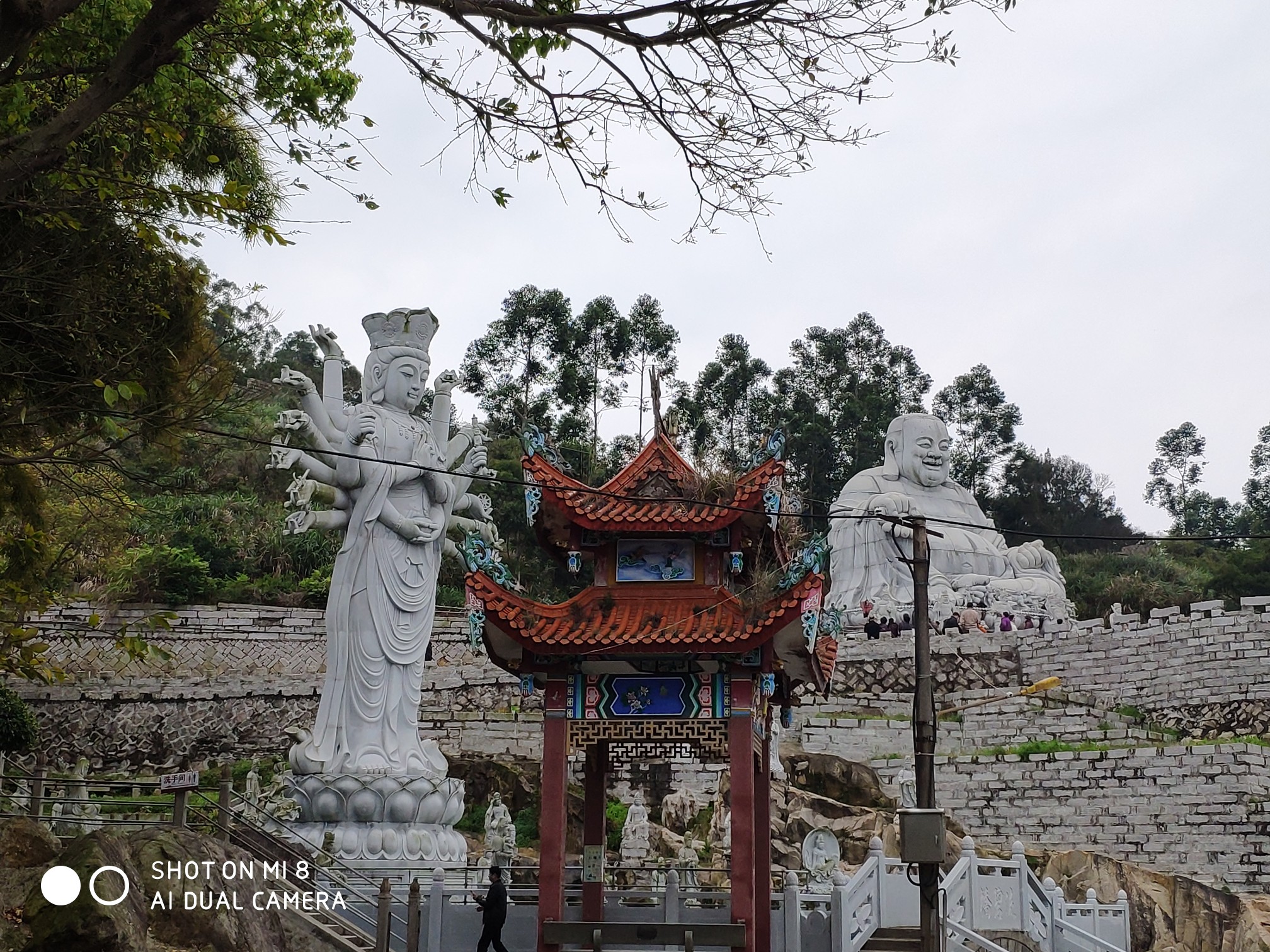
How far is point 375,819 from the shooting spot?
638 inches

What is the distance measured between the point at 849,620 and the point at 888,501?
3120mm

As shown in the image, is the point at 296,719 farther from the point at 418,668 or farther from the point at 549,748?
the point at 549,748

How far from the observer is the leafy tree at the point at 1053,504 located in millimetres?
53156

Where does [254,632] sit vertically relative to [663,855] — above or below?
above

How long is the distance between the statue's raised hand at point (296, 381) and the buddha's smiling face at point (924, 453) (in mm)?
21367

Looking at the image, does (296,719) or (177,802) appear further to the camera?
(296,719)

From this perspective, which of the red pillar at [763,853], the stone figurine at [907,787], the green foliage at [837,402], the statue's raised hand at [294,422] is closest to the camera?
the red pillar at [763,853]

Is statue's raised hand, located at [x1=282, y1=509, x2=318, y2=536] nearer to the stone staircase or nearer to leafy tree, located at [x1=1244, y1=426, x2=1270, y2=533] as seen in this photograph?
the stone staircase

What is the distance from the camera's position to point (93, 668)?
28.8 metres

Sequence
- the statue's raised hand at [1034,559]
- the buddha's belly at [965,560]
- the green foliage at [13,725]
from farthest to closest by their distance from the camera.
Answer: the statue's raised hand at [1034,559] < the buddha's belly at [965,560] < the green foliage at [13,725]

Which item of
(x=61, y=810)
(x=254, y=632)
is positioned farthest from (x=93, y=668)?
(x=61, y=810)

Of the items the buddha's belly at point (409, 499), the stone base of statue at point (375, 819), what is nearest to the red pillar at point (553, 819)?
the stone base of statue at point (375, 819)

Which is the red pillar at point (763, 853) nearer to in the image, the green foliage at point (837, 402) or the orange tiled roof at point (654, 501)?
the orange tiled roof at point (654, 501)

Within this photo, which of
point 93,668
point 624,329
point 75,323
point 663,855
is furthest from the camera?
point 624,329
